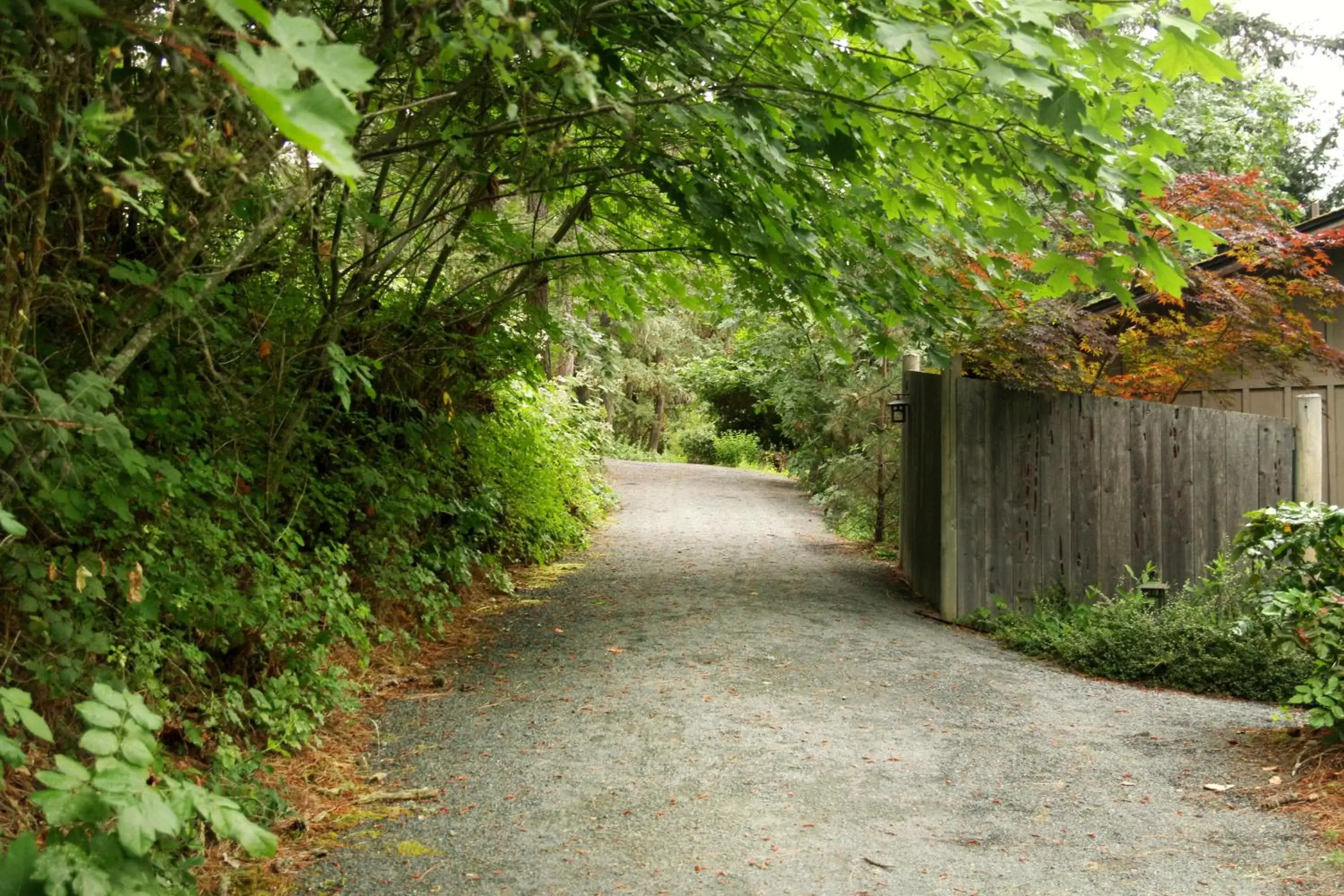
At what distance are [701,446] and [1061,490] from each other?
2668 centimetres

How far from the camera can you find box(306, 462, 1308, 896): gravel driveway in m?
3.68

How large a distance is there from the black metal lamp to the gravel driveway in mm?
1427

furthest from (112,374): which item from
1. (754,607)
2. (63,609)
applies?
(754,607)

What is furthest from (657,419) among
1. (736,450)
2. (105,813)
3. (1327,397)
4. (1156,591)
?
(105,813)

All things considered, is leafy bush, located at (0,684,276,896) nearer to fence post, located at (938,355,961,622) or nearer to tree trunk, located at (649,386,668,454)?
fence post, located at (938,355,961,622)

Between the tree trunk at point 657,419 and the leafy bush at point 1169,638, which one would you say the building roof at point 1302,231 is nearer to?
the leafy bush at point 1169,638

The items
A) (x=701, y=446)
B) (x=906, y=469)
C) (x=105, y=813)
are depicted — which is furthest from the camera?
(x=701, y=446)

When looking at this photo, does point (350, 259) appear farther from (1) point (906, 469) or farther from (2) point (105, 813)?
(1) point (906, 469)

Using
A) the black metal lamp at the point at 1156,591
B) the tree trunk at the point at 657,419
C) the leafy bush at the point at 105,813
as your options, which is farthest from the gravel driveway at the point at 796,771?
the tree trunk at the point at 657,419

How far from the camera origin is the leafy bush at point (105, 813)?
2.32 m

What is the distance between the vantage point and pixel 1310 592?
5.27 meters

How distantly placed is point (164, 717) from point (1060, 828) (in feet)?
11.4

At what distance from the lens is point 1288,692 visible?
20.8 feet

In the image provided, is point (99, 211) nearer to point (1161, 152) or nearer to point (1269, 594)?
point (1161, 152)
